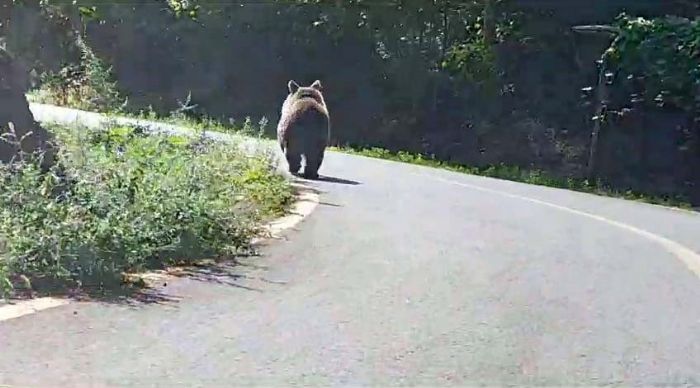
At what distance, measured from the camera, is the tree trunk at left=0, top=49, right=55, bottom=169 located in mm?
10345

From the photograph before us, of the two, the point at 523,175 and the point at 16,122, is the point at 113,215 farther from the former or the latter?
the point at 523,175

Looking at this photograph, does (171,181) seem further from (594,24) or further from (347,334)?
(594,24)

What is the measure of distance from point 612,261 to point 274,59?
27890 mm

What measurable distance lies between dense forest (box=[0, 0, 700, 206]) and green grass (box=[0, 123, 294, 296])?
1365 cm

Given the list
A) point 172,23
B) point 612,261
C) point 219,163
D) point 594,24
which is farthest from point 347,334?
point 172,23

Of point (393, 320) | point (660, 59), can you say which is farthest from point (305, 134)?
point (660, 59)

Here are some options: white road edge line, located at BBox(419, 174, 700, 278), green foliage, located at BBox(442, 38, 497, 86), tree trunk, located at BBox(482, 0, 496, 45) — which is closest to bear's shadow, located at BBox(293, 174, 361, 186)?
white road edge line, located at BBox(419, 174, 700, 278)

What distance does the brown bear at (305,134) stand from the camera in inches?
737

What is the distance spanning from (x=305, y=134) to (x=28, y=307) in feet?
39.8

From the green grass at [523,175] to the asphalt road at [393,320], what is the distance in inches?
471

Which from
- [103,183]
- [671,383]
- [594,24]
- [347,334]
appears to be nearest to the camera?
[671,383]

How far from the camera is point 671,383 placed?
6.44 m

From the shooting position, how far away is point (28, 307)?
6875 millimetres

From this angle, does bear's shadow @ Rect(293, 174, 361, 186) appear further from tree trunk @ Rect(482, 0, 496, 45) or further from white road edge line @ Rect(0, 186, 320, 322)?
tree trunk @ Rect(482, 0, 496, 45)
